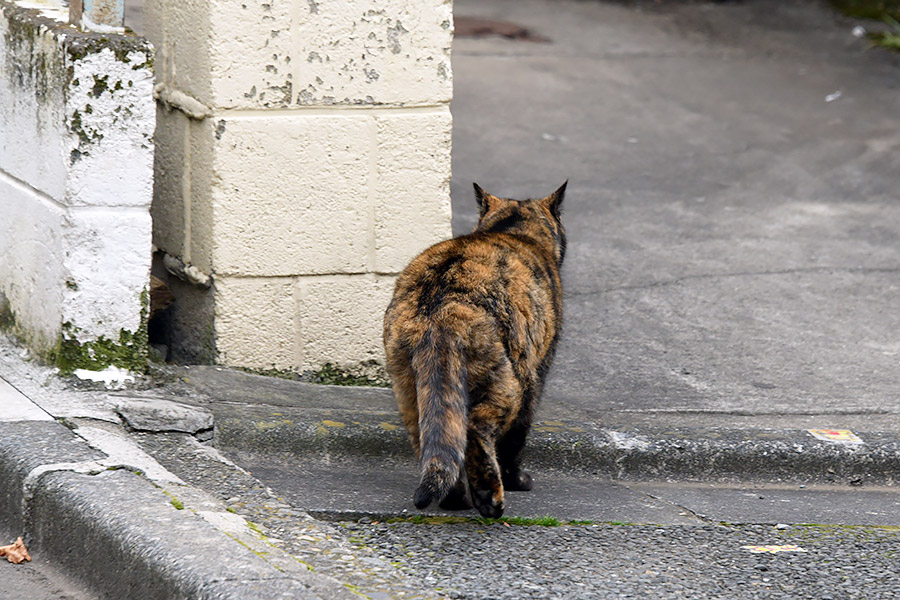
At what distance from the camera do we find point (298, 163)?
4.71 metres

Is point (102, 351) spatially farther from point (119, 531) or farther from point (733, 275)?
point (733, 275)

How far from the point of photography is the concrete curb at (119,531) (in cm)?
298

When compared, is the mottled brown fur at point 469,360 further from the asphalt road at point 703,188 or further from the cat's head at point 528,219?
the asphalt road at point 703,188

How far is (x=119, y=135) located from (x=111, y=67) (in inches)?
9.2

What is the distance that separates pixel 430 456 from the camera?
3.54 metres

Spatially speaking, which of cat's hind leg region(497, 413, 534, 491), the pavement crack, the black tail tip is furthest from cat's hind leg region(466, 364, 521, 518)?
the pavement crack

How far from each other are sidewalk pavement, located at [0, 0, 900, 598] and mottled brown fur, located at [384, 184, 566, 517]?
400 millimetres

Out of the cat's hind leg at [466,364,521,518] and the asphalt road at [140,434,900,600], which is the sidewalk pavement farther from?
the cat's hind leg at [466,364,521,518]

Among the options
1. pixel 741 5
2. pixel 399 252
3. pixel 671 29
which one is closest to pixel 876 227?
pixel 399 252

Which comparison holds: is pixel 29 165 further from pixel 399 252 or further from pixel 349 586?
pixel 349 586

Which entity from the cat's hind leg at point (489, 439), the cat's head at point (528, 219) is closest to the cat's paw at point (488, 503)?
the cat's hind leg at point (489, 439)

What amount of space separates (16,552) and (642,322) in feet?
11.6

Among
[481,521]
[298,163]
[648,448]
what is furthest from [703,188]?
[481,521]

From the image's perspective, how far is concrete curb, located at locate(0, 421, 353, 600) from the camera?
2977 millimetres
